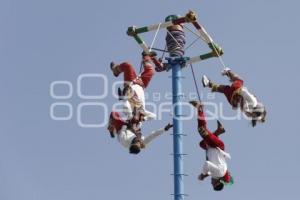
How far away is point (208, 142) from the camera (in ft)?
49.2

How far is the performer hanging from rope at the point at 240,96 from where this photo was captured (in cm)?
1486

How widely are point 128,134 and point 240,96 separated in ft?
8.12

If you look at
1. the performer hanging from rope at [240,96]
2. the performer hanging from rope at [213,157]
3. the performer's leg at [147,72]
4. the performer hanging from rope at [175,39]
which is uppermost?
the performer hanging from rope at [175,39]

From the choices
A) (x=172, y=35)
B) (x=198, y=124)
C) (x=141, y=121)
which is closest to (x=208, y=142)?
(x=198, y=124)

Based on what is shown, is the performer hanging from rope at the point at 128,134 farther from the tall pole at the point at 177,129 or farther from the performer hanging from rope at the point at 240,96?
the performer hanging from rope at the point at 240,96

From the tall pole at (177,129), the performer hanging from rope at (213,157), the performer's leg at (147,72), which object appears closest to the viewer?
the tall pole at (177,129)

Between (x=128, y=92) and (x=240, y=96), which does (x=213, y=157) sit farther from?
(x=128, y=92)

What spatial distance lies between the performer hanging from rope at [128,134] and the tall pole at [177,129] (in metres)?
0.27

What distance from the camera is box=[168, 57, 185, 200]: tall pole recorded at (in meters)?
13.9

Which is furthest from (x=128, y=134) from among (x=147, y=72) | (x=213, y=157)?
(x=213, y=157)

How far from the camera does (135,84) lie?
49.8ft

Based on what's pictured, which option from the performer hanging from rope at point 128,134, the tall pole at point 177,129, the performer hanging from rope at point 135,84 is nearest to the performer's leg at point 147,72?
the performer hanging from rope at point 135,84

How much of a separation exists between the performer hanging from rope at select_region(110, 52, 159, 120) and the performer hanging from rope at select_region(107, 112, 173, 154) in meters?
0.23

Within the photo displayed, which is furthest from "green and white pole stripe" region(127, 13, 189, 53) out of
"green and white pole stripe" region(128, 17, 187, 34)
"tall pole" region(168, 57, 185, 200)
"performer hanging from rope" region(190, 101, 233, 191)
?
"performer hanging from rope" region(190, 101, 233, 191)
